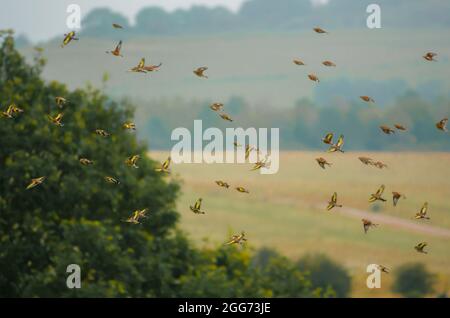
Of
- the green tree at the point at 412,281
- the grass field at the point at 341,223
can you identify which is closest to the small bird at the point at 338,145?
the green tree at the point at 412,281

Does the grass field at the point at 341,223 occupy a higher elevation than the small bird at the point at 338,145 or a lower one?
higher

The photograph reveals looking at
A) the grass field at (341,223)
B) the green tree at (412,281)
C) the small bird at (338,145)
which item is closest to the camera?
the small bird at (338,145)

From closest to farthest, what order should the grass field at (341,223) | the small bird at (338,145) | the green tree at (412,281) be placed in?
the small bird at (338,145) → the green tree at (412,281) → the grass field at (341,223)

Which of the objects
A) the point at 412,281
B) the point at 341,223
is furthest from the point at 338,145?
the point at 341,223

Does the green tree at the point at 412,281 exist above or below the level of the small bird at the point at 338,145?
above

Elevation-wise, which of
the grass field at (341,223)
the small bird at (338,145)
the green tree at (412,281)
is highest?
the grass field at (341,223)

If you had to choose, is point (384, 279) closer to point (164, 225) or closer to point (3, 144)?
point (164, 225)

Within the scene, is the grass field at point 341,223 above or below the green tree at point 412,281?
above

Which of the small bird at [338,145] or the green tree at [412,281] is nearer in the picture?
the small bird at [338,145]

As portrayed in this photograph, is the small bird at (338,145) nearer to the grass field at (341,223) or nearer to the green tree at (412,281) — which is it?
the green tree at (412,281)

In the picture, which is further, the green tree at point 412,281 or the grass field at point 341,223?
the grass field at point 341,223
